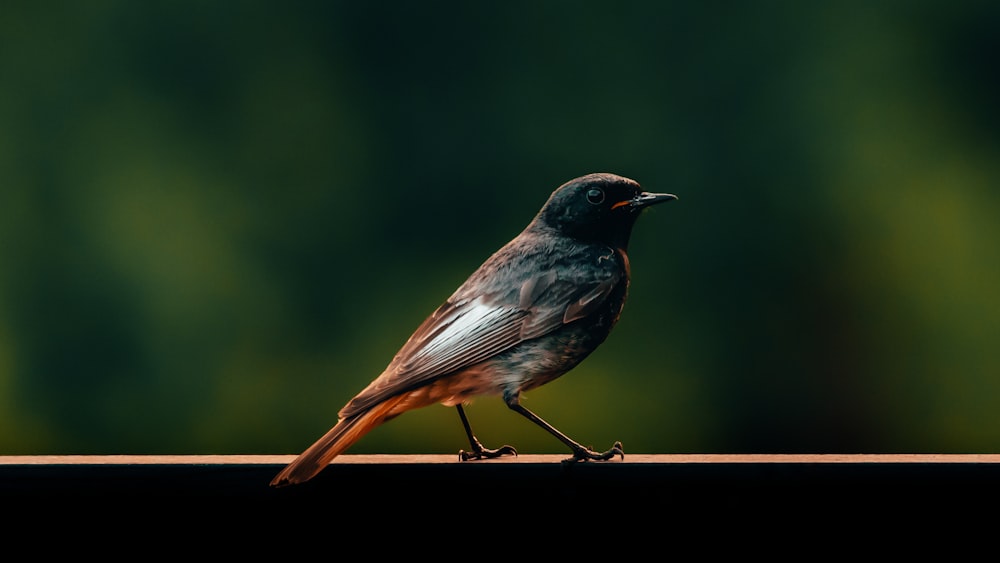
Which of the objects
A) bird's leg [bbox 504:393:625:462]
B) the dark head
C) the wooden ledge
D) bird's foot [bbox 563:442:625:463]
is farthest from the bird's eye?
the wooden ledge

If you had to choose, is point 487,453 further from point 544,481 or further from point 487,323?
point 544,481

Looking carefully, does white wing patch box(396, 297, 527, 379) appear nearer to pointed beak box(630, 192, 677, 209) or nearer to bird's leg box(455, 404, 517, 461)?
bird's leg box(455, 404, 517, 461)

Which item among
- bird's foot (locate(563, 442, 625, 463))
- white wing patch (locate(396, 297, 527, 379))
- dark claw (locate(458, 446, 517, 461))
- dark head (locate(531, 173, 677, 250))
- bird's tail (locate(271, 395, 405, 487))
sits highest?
dark head (locate(531, 173, 677, 250))

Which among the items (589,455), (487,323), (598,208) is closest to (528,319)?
(487,323)

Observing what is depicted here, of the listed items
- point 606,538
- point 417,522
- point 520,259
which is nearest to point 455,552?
point 417,522

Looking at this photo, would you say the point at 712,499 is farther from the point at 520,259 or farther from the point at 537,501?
the point at 520,259
